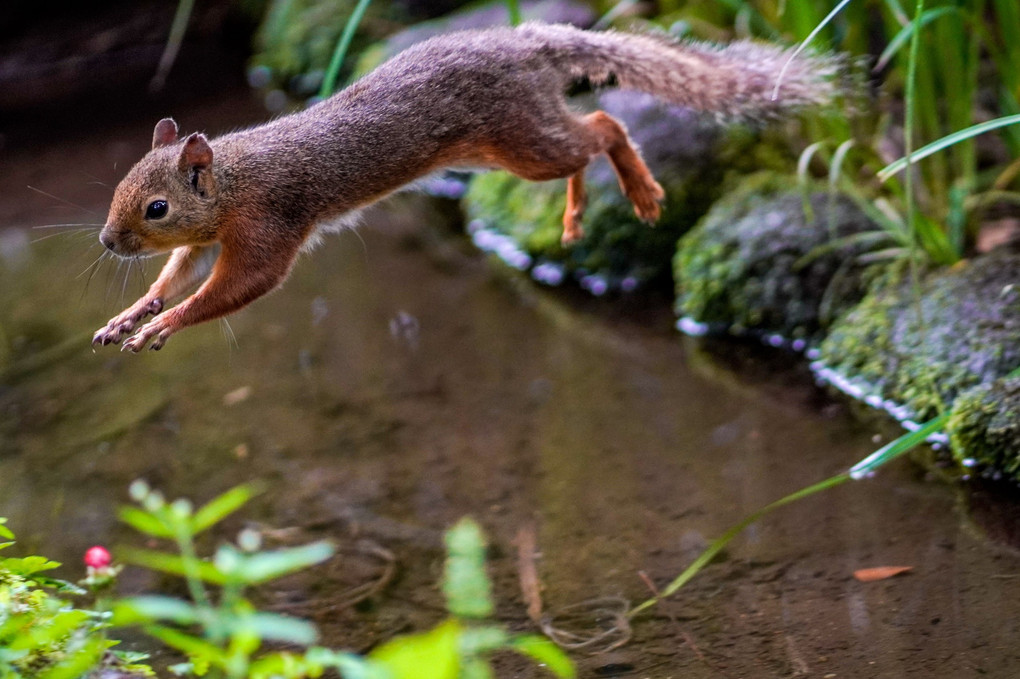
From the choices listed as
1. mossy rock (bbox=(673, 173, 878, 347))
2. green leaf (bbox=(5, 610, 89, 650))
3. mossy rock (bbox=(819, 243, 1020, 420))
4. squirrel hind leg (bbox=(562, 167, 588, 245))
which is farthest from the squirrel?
mossy rock (bbox=(673, 173, 878, 347))

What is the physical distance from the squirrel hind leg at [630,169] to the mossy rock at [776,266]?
4.73 ft

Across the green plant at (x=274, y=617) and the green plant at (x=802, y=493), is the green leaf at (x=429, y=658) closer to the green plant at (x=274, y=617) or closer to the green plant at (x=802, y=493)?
the green plant at (x=274, y=617)

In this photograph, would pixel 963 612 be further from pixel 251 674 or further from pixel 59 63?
pixel 59 63

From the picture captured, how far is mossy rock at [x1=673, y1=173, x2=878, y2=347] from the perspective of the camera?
4.76 m

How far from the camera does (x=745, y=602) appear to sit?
3.07 m

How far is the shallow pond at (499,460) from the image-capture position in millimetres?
2979

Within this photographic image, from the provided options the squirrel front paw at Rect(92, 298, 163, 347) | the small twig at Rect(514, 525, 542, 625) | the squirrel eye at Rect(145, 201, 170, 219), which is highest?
the squirrel eye at Rect(145, 201, 170, 219)

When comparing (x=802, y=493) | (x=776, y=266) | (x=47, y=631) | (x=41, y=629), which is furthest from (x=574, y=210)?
(x=47, y=631)

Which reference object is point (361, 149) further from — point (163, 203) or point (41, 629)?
point (41, 629)

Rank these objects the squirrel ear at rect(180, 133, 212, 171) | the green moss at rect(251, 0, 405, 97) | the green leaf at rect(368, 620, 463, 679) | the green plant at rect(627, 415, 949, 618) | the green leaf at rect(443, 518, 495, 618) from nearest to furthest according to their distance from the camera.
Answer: the green leaf at rect(368, 620, 463, 679), the green leaf at rect(443, 518, 495, 618), the squirrel ear at rect(180, 133, 212, 171), the green plant at rect(627, 415, 949, 618), the green moss at rect(251, 0, 405, 97)

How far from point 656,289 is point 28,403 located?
3084 mm

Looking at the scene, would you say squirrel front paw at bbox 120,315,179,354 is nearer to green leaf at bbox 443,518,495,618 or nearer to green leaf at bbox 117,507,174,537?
green leaf at bbox 117,507,174,537

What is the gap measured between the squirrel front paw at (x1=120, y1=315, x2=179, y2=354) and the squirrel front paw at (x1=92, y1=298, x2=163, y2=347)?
34 millimetres

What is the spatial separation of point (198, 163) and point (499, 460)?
1.88 metres
